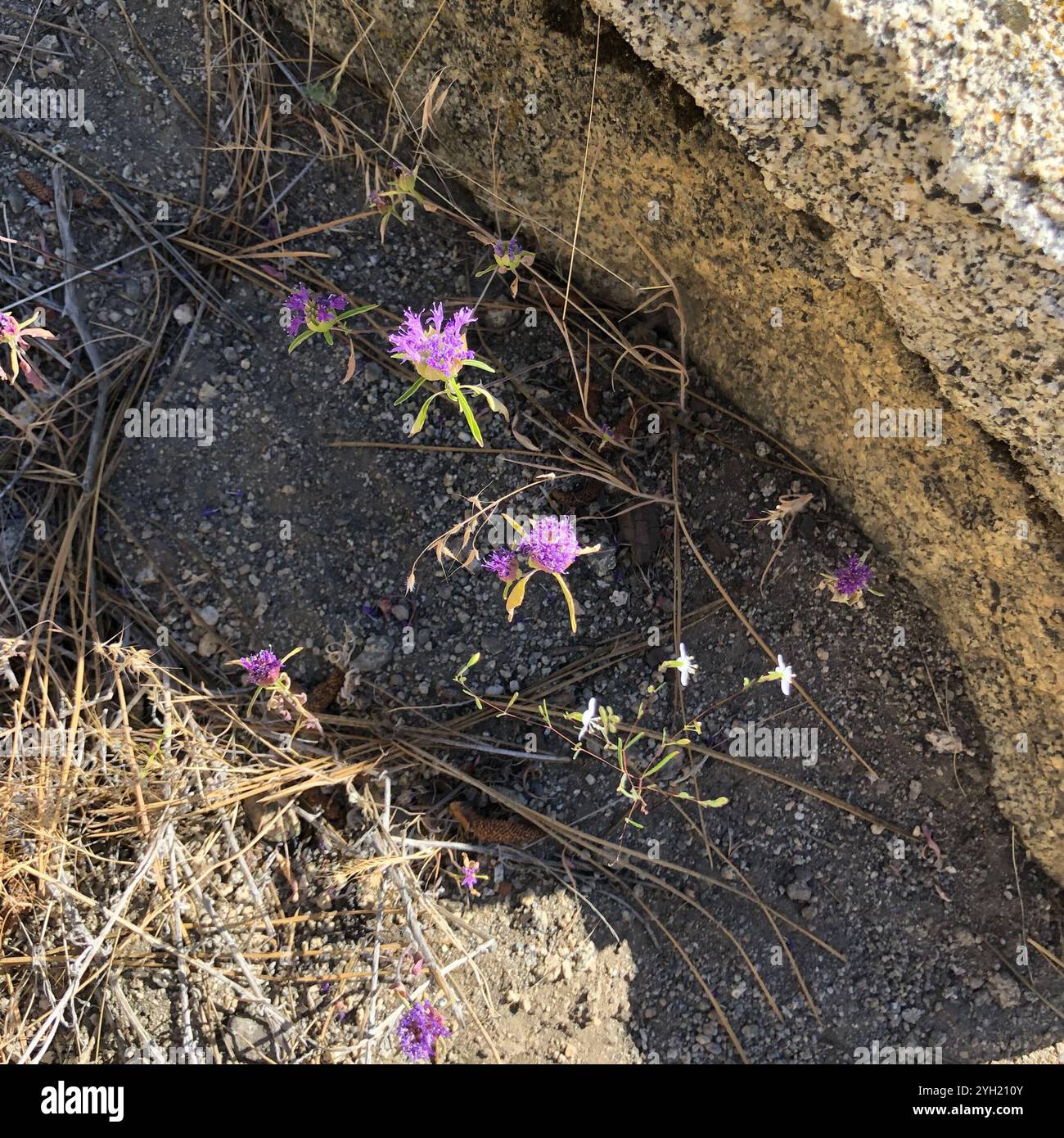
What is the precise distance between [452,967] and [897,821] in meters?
1.16

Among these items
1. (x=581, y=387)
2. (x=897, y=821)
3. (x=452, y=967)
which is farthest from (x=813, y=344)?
(x=452, y=967)

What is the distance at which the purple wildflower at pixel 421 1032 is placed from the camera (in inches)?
80.0

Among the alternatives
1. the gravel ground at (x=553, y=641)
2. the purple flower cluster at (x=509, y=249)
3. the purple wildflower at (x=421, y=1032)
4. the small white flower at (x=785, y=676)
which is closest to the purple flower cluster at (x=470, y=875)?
the gravel ground at (x=553, y=641)

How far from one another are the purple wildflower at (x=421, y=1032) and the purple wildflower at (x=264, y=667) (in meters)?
0.82

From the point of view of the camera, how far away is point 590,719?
2.07 metres

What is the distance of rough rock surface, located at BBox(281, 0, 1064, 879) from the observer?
1.62 m

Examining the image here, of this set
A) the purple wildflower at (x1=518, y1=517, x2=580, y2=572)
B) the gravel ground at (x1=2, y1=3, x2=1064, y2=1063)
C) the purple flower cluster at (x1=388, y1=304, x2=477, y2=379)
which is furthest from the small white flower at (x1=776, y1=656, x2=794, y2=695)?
the purple flower cluster at (x1=388, y1=304, x2=477, y2=379)

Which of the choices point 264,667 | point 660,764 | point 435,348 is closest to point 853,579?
point 660,764

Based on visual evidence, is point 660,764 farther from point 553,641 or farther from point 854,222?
point 854,222

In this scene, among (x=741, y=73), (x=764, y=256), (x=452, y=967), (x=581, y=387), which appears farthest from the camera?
(x=581, y=387)

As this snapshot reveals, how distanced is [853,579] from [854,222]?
0.83 m

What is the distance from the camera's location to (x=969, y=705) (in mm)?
2279

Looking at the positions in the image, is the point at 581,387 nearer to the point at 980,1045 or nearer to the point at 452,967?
the point at 452,967

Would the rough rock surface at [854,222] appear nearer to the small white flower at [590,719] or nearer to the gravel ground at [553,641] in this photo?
the gravel ground at [553,641]
